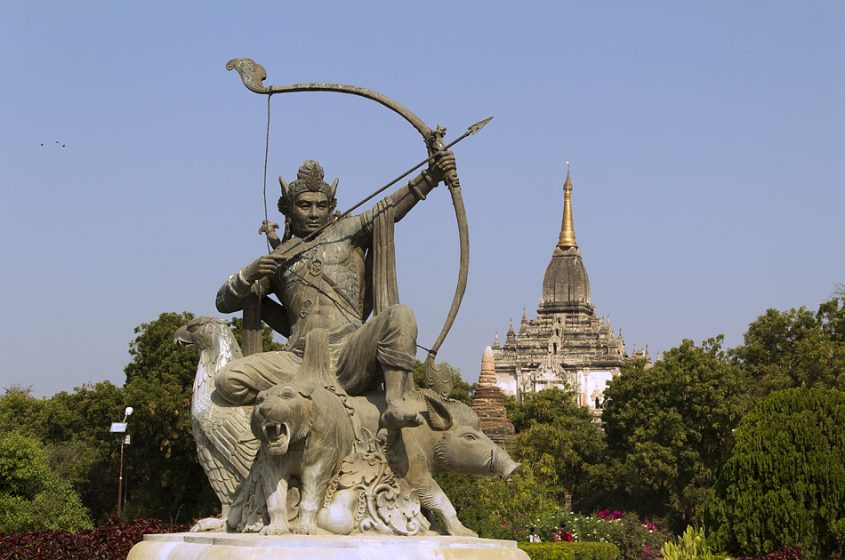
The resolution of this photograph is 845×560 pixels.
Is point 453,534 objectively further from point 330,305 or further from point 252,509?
point 330,305

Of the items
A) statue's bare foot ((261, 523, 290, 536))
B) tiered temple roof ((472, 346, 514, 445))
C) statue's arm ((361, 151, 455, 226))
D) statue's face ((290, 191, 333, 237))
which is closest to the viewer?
statue's bare foot ((261, 523, 290, 536))

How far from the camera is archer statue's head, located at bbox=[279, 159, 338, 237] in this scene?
9.63 m

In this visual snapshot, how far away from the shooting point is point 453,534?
8.35m

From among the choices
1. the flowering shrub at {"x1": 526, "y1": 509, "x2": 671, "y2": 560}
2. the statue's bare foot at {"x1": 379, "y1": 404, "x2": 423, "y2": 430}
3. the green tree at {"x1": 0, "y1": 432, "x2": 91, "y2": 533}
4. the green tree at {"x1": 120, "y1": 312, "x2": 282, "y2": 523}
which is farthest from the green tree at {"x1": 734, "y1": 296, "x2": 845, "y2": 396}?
the statue's bare foot at {"x1": 379, "y1": 404, "x2": 423, "y2": 430}

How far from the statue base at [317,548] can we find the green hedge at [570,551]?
15.4 metres

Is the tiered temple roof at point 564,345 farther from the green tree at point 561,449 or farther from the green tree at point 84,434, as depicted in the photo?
the green tree at point 84,434

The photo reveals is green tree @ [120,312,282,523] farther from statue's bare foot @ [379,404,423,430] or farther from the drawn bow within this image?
statue's bare foot @ [379,404,423,430]

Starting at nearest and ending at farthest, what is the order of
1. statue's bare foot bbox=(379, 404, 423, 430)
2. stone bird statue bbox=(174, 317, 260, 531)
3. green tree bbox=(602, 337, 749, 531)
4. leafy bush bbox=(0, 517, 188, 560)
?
statue's bare foot bbox=(379, 404, 423, 430), stone bird statue bbox=(174, 317, 260, 531), leafy bush bbox=(0, 517, 188, 560), green tree bbox=(602, 337, 749, 531)

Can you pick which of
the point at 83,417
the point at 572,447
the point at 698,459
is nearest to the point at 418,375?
the point at 698,459

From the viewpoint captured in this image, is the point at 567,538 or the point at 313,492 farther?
the point at 567,538

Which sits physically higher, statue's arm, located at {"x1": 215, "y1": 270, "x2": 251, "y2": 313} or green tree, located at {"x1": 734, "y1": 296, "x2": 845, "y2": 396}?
green tree, located at {"x1": 734, "y1": 296, "x2": 845, "y2": 396}

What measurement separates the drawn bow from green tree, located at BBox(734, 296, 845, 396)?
106 feet

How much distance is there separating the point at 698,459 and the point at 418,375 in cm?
1352

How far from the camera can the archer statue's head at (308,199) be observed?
9.63 m
